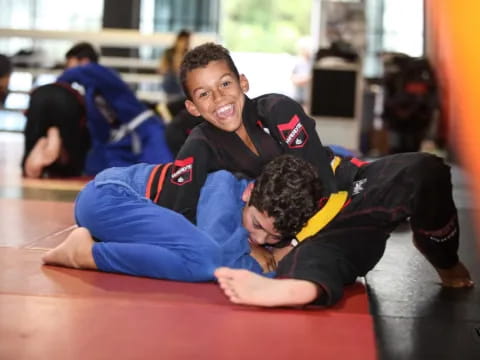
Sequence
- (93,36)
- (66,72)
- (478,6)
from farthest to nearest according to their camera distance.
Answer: (93,36) → (66,72) → (478,6)

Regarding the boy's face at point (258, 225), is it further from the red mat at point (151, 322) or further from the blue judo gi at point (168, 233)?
the red mat at point (151, 322)

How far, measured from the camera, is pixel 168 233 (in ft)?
8.53

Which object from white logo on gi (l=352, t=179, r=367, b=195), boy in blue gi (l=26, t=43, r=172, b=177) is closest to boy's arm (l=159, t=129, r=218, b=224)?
white logo on gi (l=352, t=179, r=367, b=195)

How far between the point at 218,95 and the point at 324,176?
45cm

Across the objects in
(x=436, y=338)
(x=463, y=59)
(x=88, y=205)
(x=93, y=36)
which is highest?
(x=93, y=36)

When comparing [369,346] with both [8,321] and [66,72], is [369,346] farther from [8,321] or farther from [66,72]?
[66,72]

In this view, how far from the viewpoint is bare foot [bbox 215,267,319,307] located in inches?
89.8

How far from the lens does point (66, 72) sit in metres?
5.60

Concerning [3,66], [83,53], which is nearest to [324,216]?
[83,53]

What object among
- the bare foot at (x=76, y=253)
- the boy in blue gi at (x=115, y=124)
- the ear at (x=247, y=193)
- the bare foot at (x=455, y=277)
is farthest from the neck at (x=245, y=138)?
the boy in blue gi at (x=115, y=124)

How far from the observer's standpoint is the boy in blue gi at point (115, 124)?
5488mm

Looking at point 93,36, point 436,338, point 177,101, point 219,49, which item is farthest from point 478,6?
point 93,36

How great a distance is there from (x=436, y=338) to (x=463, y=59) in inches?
27.7

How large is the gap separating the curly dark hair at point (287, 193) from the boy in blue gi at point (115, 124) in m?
3.14
